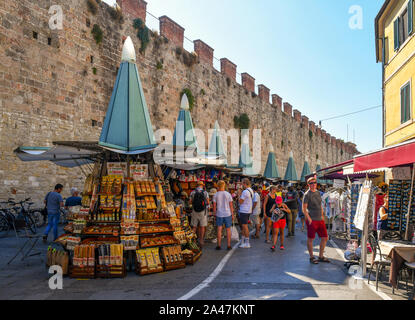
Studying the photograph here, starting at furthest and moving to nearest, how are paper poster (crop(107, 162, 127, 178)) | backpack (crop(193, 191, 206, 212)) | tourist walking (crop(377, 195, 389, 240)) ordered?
backpack (crop(193, 191, 206, 212)) → tourist walking (crop(377, 195, 389, 240)) → paper poster (crop(107, 162, 127, 178))

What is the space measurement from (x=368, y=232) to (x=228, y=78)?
19.8m

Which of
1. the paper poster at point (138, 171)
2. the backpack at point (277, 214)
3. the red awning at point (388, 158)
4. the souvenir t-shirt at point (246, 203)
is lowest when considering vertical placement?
the backpack at point (277, 214)

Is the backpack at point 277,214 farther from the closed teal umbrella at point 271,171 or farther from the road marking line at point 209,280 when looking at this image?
the closed teal umbrella at point 271,171

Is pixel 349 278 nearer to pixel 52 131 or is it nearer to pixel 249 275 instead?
pixel 249 275

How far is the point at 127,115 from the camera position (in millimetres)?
8062

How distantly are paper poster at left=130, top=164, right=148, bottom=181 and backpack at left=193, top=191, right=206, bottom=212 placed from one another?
200cm

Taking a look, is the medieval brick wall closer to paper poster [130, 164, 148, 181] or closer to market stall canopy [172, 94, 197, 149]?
market stall canopy [172, 94, 197, 149]

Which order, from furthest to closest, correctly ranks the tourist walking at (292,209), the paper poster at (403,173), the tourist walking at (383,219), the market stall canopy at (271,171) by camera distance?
1. the market stall canopy at (271,171)
2. the tourist walking at (292,209)
3. the paper poster at (403,173)
4. the tourist walking at (383,219)

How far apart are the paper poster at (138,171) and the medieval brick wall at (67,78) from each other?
590cm

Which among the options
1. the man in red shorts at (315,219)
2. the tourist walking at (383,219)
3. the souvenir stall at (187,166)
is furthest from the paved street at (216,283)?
the souvenir stall at (187,166)

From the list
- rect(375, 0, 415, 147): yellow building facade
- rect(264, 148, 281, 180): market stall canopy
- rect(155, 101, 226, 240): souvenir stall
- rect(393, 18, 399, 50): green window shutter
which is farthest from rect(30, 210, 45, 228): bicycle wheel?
rect(393, 18, 399, 50): green window shutter

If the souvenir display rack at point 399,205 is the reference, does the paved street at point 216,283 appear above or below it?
below

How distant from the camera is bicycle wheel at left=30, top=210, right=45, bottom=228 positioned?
11.5 metres

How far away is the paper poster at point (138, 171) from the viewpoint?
759 cm
